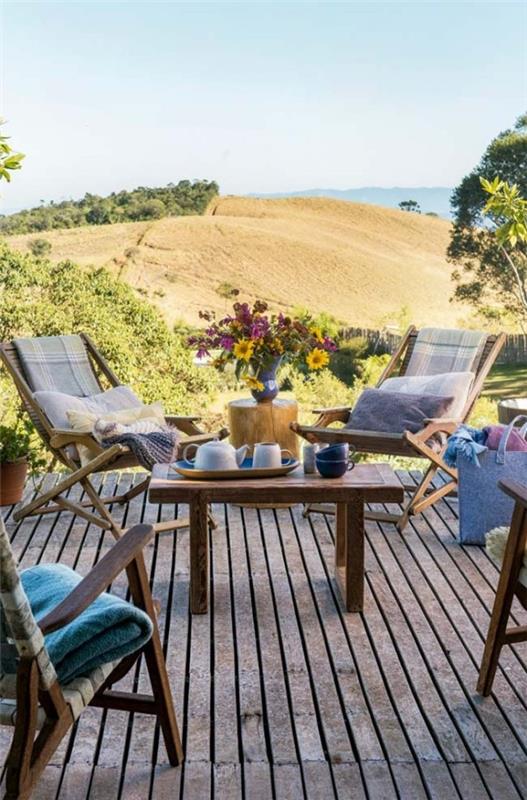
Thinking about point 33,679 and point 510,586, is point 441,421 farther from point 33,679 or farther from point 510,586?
point 33,679

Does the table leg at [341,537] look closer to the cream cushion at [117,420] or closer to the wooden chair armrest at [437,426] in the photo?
the wooden chair armrest at [437,426]

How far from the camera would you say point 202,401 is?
925 centimetres

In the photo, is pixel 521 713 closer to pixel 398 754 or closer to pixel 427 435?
pixel 398 754

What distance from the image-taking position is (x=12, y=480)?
190 inches

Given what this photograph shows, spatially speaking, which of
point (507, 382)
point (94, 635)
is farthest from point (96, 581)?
point (507, 382)

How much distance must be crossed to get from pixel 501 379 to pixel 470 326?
49.0 inches

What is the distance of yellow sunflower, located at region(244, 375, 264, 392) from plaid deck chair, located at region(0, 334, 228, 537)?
1.03 feet

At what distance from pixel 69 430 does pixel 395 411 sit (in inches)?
60.8

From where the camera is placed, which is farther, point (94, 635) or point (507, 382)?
point (507, 382)

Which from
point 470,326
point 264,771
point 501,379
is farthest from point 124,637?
point 470,326

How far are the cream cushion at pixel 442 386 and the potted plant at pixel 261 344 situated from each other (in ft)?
1.46

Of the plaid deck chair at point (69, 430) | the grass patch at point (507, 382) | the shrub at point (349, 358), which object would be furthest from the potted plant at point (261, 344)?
the grass patch at point (507, 382)

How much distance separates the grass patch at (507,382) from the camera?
407 inches

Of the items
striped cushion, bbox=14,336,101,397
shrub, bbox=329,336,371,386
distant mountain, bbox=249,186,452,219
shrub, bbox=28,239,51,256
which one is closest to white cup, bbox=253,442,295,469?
striped cushion, bbox=14,336,101,397
